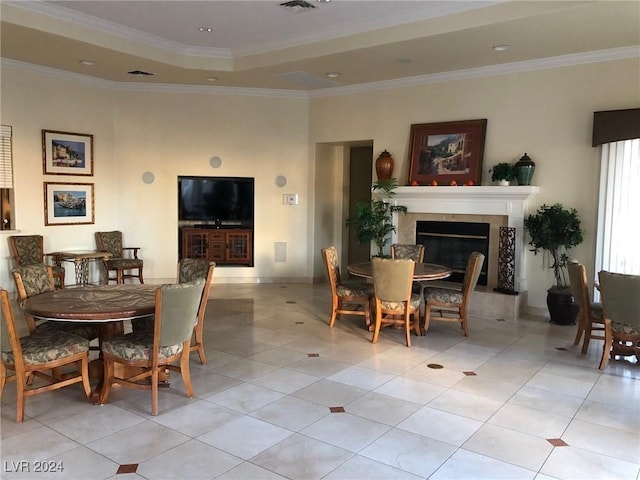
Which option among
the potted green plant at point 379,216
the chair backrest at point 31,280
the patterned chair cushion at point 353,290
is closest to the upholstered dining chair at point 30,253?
the chair backrest at point 31,280

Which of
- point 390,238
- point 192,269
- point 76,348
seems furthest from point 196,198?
point 76,348

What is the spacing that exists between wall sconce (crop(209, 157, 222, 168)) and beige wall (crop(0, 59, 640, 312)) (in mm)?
78

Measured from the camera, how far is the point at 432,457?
10.1 ft

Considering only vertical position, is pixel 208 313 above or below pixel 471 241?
below

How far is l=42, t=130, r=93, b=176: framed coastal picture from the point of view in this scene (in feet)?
24.7

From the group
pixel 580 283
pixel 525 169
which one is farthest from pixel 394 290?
pixel 525 169

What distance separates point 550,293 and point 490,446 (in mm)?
3684

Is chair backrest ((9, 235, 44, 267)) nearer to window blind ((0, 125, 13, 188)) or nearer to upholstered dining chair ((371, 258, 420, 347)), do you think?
window blind ((0, 125, 13, 188))

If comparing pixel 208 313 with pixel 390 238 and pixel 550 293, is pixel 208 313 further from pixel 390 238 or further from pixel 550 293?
pixel 550 293

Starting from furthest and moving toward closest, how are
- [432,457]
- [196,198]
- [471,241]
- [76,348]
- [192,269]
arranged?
[196,198] → [471,241] → [192,269] → [76,348] → [432,457]

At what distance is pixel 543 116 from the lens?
6617 millimetres

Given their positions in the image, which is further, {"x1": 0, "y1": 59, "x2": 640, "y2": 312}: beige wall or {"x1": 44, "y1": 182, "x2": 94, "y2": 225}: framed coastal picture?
{"x1": 44, "y1": 182, "x2": 94, "y2": 225}: framed coastal picture

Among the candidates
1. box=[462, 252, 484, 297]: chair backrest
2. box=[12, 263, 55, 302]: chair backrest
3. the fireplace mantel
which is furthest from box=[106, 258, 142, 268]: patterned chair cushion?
box=[462, 252, 484, 297]: chair backrest

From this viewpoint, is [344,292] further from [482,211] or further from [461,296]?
[482,211]
